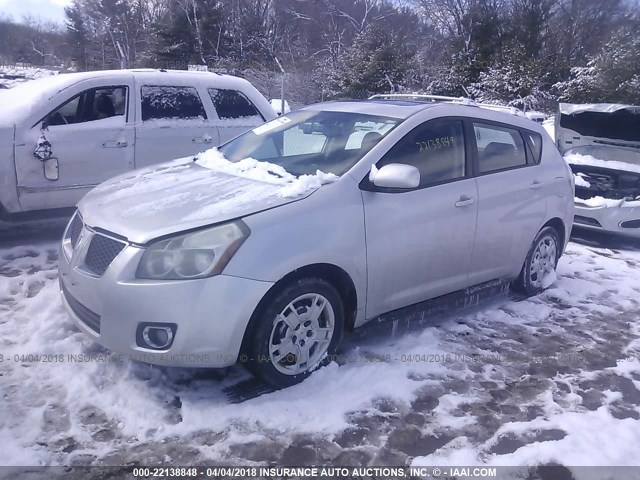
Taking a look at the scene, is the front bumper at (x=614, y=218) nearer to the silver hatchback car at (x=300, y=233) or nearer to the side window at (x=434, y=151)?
the silver hatchback car at (x=300, y=233)

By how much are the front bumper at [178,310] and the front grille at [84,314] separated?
0.07 m

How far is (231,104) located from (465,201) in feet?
12.7

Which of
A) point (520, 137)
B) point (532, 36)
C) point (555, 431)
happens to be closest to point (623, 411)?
point (555, 431)

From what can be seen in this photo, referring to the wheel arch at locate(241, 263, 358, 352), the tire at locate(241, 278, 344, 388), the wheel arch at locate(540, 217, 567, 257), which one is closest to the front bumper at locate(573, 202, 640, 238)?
the wheel arch at locate(540, 217, 567, 257)

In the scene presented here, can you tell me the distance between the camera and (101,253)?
3.38 meters

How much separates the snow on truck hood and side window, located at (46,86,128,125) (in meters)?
2.19

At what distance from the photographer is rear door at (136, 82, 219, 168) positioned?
650 centimetres

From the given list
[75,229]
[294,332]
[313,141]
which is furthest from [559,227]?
[75,229]

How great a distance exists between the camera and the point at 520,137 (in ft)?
16.9

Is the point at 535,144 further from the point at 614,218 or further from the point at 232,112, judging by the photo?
the point at 232,112

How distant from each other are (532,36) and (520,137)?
2569 centimetres

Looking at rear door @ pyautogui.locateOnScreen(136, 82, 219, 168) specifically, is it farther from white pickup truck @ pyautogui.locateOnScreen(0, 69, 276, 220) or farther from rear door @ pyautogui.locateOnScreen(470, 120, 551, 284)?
rear door @ pyautogui.locateOnScreen(470, 120, 551, 284)

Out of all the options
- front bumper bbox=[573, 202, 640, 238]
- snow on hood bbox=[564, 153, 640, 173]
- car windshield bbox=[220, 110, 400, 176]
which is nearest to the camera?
car windshield bbox=[220, 110, 400, 176]

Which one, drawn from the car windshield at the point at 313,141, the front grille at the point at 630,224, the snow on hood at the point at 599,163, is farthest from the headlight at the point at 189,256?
the snow on hood at the point at 599,163
